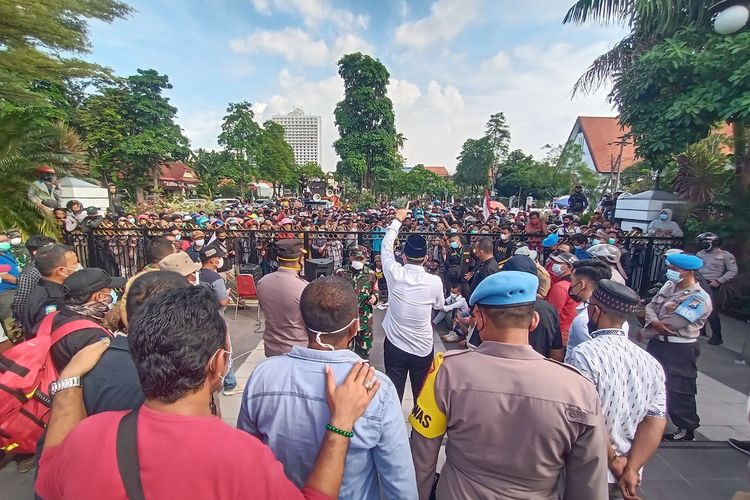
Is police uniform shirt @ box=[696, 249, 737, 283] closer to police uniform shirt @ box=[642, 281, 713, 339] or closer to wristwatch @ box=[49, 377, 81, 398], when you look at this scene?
police uniform shirt @ box=[642, 281, 713, 339]

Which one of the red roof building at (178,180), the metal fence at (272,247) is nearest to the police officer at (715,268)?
the metal fence at (272,247)

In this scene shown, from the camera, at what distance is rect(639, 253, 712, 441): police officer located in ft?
10.1

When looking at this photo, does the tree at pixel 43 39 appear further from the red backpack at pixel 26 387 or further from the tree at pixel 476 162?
the tree at pixel 476 162

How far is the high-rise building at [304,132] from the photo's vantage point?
129 meters

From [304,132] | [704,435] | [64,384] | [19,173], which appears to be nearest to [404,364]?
[64,384]

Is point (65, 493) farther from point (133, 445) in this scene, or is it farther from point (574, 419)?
point (574, 419)

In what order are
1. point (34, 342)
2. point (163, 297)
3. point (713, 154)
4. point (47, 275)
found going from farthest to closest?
point (713, 154)
point (47, 275)
point (34, 342)
point (163, 297)

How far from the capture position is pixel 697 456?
319 centimetres

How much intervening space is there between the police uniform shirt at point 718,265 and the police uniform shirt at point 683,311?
401 centimetres

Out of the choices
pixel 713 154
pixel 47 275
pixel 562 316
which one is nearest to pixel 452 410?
pixel 562 316

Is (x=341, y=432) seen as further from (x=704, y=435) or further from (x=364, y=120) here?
(x=364, y=120)

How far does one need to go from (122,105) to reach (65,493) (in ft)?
90.2

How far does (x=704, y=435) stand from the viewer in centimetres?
357

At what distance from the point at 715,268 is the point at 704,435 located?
3864 millimetres
